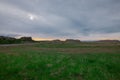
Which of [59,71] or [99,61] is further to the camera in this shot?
[99,61]

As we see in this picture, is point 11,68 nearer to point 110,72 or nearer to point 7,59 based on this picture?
point 7,59

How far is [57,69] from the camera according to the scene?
14.3m

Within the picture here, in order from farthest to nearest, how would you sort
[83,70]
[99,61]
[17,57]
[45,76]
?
[17,57]
[99,61]
[83,70]
[45,76]

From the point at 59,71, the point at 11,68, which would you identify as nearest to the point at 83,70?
the point at 59,71

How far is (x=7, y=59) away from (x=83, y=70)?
7.89 metres

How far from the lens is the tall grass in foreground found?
13.2m

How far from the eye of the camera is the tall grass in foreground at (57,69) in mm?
13164

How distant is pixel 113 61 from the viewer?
1684 centimetres

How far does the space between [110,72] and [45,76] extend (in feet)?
18.3

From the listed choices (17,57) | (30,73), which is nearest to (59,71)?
(30,73)

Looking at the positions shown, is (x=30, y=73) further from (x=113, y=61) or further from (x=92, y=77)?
(x=113, y=61)

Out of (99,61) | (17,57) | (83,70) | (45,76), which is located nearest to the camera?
(45,76)

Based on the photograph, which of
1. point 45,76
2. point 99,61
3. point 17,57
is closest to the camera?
point 45,76

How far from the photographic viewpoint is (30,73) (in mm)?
13625
